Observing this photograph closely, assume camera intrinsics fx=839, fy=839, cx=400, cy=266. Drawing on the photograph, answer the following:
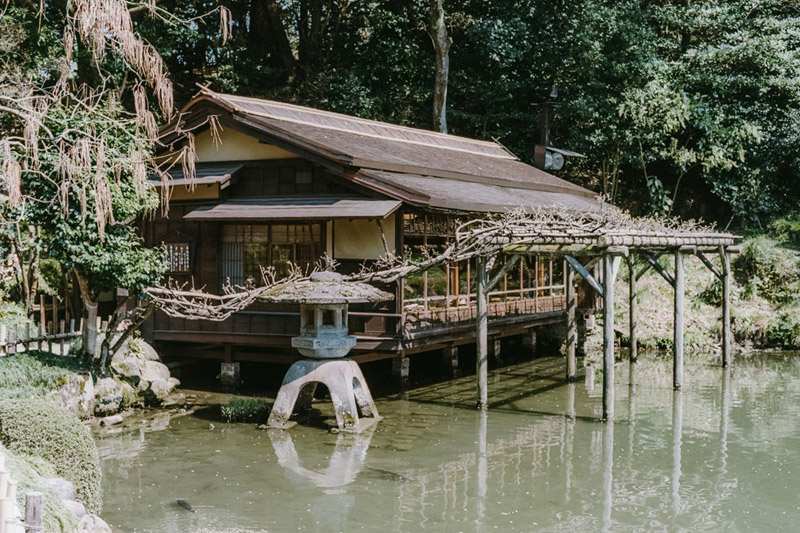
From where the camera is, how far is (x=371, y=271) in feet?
51.6

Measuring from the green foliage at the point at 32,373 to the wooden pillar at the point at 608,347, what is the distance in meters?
8.92

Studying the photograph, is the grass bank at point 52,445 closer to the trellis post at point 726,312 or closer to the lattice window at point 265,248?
the lattice window at point 265,248

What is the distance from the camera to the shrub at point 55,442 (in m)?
8.91

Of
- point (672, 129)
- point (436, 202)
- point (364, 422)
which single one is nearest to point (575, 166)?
point (672, 129)

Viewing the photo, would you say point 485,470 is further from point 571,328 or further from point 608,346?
point 571,328

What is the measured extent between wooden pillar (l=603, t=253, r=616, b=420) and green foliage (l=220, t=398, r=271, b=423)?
5884mm

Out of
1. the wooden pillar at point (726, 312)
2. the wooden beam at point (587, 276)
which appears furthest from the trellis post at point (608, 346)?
the wooden pillar at point (726, 312)

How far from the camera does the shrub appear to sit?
8.91 metres

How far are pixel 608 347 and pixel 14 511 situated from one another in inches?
410

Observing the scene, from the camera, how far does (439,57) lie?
28438 mm

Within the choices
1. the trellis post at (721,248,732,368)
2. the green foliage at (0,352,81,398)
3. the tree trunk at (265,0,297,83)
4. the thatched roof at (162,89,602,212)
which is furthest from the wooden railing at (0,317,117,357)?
the tree trunk at (265,0,297,83)

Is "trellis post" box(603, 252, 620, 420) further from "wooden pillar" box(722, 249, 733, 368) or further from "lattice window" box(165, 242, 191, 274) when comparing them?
"lattice window" box(165, 242, 191, 274)

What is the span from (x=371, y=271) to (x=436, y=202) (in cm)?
177

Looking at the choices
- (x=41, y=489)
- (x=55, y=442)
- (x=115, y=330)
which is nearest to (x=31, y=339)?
(x=115, y=330)
